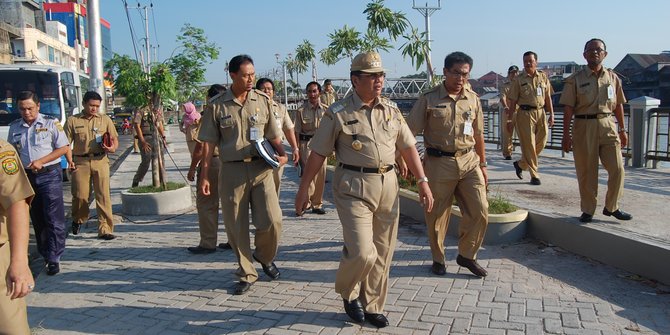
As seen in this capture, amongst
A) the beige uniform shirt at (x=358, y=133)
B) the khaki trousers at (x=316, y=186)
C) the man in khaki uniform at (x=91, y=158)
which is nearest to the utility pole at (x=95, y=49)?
the man in khaki uniform at (x=91, y=158)

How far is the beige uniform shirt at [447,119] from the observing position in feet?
15.5

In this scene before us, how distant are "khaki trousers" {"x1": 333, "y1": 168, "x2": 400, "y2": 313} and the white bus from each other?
10793mm

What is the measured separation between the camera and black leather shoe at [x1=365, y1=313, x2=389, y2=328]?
3.83 meters

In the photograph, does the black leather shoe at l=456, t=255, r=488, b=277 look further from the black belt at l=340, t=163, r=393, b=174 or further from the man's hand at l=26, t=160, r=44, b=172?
the man's hand at l=26, t=160, r=44, b=172

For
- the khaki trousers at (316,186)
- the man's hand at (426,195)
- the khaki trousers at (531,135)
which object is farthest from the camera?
the khaki trousers at (531,135)

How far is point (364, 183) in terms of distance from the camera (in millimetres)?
3777

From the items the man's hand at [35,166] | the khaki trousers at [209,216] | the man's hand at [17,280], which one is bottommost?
the khaki trousers at [209,216]

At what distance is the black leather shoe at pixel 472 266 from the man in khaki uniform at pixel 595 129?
54.5 inches

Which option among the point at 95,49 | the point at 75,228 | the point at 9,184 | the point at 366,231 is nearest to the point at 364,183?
the point at 366,231

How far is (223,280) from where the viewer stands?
5027 mm

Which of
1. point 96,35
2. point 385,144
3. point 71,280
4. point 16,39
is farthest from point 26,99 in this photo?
point 16,39

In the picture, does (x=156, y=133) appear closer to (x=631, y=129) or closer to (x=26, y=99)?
(x=26, y=99)

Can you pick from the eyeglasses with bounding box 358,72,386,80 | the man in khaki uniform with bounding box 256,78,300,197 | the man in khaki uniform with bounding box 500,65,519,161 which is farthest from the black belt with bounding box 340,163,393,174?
the man in khaki uniform with bounding box 500,65,519,161

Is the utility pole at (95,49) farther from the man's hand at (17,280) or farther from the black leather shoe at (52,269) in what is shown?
the man's hand at (17,280)
